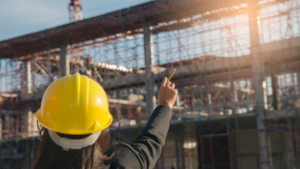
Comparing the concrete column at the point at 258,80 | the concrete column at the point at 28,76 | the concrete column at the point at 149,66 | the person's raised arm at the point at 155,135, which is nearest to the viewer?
the person's raised arm at the point at 155,135

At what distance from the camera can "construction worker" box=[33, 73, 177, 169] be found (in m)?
1.39

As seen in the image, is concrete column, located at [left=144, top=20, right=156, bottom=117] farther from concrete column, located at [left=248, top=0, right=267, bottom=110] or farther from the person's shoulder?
the person's shoulder

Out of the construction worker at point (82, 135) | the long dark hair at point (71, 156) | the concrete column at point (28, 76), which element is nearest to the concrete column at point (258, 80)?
the construction worker at point (82, 135)

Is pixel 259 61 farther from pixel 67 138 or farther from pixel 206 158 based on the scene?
pixel 67 138

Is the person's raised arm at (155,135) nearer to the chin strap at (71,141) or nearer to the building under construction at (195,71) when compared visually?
the chin strap at (71,141)

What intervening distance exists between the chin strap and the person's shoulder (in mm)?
119

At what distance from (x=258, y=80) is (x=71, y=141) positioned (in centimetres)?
1757

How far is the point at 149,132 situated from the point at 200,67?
20174mm

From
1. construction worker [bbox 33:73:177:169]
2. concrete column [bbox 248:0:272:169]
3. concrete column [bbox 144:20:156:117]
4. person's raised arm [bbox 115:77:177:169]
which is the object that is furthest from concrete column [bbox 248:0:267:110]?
construction worker [bbox 33:73:177:169]

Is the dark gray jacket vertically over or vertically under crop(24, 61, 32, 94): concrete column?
under

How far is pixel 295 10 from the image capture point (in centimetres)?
1917

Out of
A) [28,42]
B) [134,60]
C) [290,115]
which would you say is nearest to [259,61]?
[290,115]

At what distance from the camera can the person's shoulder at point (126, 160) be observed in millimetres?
1425

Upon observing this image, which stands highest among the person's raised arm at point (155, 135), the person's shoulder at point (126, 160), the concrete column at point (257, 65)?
the concrete column at point (257, 65)
